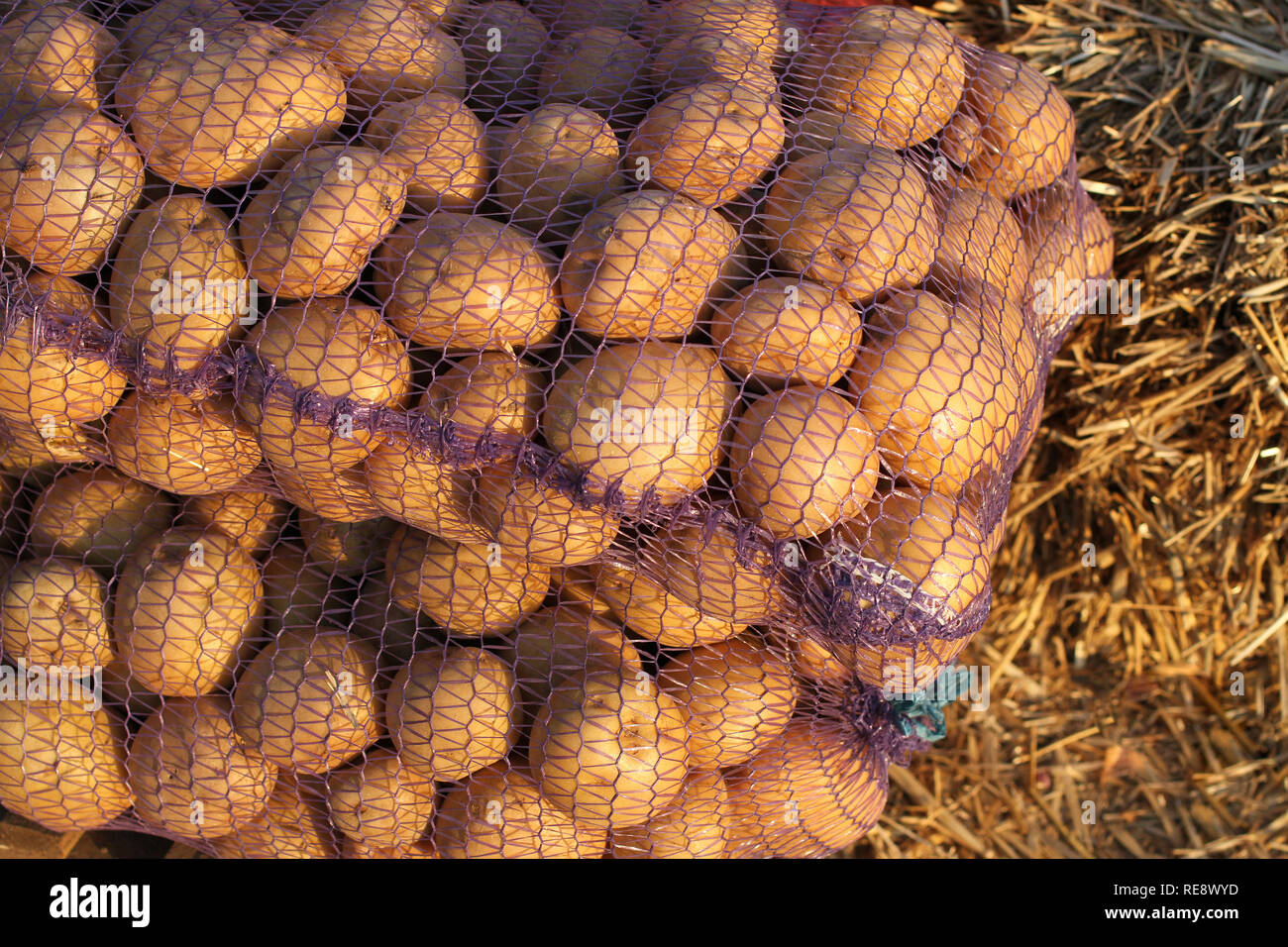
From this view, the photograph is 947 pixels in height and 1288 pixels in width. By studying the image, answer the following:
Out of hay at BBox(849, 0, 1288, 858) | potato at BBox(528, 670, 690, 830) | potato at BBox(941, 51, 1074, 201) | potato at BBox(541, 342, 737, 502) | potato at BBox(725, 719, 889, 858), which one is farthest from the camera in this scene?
hay at BBox(849, 0, 1288, 858)

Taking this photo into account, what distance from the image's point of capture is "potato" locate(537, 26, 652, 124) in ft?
5.73

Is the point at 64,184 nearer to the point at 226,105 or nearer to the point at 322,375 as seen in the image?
the point at 226,105

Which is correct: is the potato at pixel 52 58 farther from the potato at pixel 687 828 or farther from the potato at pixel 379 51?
the potato at pixel 687 828

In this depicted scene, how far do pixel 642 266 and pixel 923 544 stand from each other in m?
0.57

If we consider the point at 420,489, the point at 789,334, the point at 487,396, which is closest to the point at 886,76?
the point at 789,334

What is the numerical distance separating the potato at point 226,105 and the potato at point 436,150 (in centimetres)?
11

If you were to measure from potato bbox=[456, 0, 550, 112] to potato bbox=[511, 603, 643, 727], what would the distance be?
2.91 feet

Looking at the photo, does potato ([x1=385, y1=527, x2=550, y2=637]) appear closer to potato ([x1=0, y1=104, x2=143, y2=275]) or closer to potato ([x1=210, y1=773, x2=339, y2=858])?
potato ([x1=210, y1=773, x2=339, y2=858])

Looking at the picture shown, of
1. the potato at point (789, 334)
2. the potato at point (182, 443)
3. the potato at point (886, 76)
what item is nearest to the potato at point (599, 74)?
the potato at point (886, 76)

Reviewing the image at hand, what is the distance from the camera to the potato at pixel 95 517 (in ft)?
5.76

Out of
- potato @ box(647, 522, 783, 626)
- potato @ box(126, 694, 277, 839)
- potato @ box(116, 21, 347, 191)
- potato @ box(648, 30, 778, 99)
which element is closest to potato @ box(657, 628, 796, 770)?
potato @ box(647, 522, 783, 626)

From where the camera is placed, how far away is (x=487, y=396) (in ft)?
5.00

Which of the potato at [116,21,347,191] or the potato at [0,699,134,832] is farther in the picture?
the potato at [0,699,134,832]

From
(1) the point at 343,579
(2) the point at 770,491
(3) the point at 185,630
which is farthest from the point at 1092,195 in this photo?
(3) the point at 185,630
